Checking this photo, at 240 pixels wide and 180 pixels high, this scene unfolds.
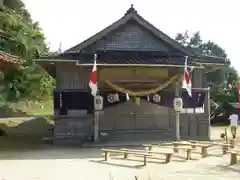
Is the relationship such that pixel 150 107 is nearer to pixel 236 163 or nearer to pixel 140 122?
pixel 140 122

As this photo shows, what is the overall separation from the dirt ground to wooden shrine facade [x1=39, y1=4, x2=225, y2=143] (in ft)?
10.9

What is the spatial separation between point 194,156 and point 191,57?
582cm

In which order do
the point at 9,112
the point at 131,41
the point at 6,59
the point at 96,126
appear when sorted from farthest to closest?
the point at 9,112 → the point at 131,41 → the point at 96,126 → the point at 6,59

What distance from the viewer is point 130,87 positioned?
58.0 feet

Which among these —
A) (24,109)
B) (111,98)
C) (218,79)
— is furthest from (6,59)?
(218,79)

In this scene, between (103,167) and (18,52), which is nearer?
(103,167)

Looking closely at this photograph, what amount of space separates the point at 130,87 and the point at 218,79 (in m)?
25.7

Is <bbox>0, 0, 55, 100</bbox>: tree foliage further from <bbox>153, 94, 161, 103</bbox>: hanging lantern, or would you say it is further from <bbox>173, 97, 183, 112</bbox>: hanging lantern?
<bbox>173, 97, 183, 112</bbox>: hanging lantern

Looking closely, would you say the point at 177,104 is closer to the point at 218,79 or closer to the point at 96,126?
the point at 96,126

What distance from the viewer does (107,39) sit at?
17.7 meters

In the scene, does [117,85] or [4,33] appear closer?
[117,85]

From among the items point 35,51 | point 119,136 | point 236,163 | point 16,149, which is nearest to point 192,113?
point 119,136

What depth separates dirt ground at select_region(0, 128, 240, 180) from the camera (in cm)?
944

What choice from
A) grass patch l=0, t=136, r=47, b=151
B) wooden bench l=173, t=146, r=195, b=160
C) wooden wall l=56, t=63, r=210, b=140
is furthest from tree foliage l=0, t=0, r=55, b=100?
wooden bench l=173, t=146, r=195, b=160
